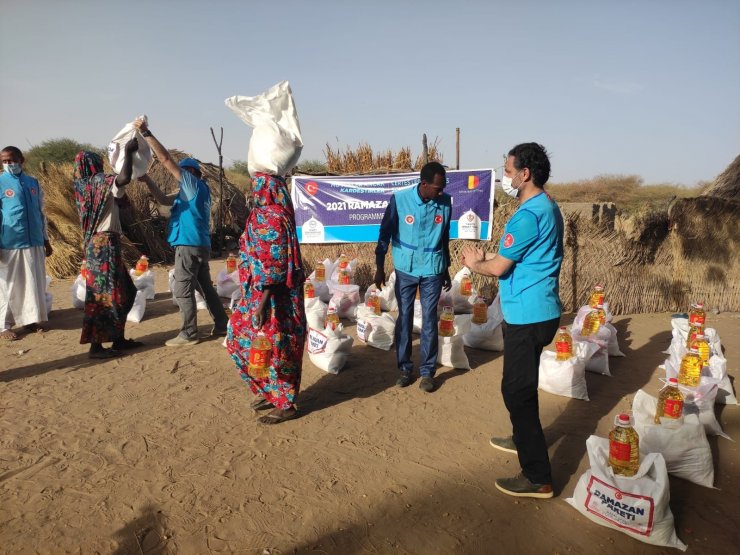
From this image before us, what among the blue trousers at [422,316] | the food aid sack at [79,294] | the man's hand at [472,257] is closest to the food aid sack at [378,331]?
the blue trousers at [422,316]

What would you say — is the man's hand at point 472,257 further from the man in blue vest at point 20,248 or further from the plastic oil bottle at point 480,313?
the man in blue vest at point 20,248

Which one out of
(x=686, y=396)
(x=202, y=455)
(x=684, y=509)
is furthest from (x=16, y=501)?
(x=686, y=396)

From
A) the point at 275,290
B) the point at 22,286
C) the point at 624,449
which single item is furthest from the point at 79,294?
the point at 624,449

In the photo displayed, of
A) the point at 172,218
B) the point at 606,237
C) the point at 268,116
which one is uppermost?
the point at 268,116

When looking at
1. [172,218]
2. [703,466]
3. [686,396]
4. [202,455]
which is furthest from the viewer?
[172,218]

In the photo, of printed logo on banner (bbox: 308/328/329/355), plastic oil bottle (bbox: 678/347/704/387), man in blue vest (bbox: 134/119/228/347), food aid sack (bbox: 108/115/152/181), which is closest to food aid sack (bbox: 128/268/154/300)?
man in blue vest (bbox: 134/119/228/347)

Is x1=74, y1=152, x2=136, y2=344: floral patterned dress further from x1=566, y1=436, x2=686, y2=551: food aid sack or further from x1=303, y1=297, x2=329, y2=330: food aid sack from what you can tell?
x1=566, y1=436, x2=686, y2=551: food aid sack

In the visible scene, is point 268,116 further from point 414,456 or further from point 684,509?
point 684,509

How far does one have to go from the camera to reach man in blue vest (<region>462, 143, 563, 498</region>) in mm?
2428

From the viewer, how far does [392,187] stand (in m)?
7.56

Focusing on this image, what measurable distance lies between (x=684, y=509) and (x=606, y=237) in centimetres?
466

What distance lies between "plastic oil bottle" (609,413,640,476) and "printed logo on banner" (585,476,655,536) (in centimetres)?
14

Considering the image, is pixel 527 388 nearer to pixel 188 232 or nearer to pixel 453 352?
pixel 453 352

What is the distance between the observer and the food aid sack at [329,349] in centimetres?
453
